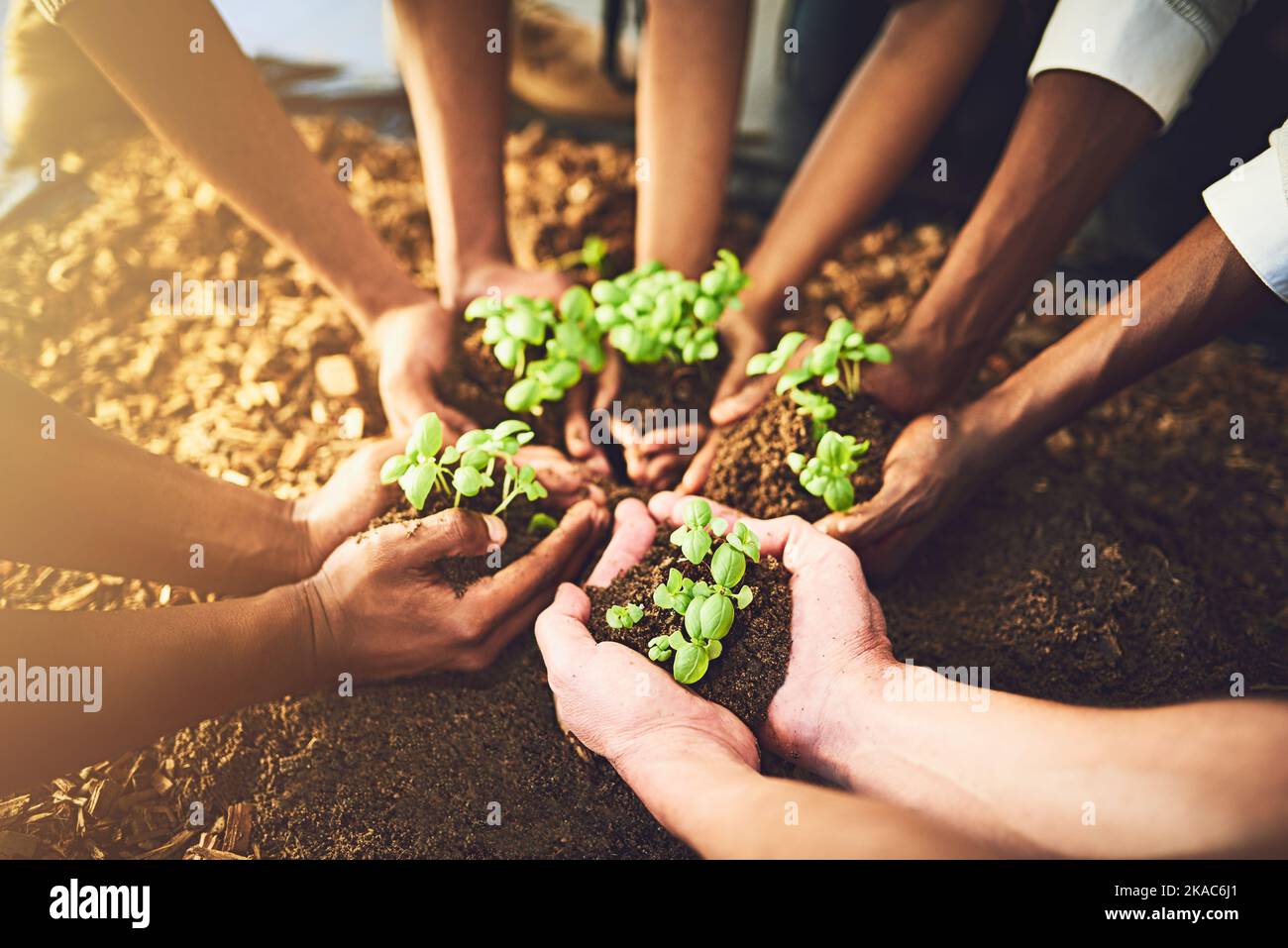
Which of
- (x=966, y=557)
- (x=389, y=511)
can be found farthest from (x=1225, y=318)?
(x=389, y=511)

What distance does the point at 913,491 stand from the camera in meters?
1.95

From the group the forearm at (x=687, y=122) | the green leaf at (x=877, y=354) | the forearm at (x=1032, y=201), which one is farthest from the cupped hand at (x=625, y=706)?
the forearm at (x=687, y=122)

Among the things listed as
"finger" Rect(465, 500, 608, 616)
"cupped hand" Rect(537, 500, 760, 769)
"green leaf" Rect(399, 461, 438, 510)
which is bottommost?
"cupped hand" Rect(537, 500, 760, 769)

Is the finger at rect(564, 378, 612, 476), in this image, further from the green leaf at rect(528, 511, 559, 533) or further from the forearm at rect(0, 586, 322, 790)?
the forearm at rect(0, 586, 322, 790)

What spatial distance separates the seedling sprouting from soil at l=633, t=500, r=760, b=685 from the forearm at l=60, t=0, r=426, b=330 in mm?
1180

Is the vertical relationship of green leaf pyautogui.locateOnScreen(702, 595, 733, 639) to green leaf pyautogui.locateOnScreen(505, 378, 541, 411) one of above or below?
below

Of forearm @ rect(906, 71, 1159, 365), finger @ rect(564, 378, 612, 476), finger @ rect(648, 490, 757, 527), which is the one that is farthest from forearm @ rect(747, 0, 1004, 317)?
finger @ rect(648, 490, 757, 527)

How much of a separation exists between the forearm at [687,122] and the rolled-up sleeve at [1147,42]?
85cm

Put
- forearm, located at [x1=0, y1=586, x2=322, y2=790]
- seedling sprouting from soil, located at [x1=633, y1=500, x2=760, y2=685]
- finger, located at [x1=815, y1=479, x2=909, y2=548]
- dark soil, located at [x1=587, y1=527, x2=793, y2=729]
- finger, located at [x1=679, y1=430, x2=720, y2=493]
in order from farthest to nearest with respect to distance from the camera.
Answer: finger, located at [x1=679, y1=430, x2=720, y2=493], finger, located at [x1=815, y1=479, x2=909, y2=548], dark soil, located at [x1=587, y1=527, x2=793, y2=729], seedling sprouting from soil, located at [x1=633, y1=500, x2=760, y2=685], forearm, located at [x1=0, y1=586, x2=322, y2=790]

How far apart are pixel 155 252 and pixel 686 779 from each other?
2.68 m

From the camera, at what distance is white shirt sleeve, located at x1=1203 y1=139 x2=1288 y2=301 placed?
1654 millimetres

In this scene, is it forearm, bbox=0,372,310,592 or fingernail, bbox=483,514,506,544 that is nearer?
forearm, bbox=0,372,310,592
